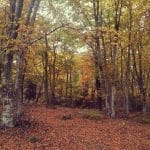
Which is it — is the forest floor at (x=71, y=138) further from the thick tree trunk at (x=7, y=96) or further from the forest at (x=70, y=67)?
the thick tree trunk at (x=7, y=96)

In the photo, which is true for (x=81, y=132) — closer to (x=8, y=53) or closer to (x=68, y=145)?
(x=68, y=145)

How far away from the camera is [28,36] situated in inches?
650

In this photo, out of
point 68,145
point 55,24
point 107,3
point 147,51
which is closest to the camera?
point 68,145

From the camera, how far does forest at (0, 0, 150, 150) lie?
54.0ft

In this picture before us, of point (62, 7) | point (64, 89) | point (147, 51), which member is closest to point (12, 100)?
point (62, 7)

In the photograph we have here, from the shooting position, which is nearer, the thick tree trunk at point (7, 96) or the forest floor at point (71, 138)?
the forest floor at point (71, 138)

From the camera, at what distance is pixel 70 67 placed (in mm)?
50094

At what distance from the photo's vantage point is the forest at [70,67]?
16.5 meters

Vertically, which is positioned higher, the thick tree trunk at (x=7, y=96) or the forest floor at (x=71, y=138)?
the thick tree trunk at (x=7, y=96)

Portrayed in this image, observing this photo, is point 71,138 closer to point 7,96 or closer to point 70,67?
point 7,96

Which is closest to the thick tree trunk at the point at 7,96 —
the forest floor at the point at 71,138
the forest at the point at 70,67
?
the forest at the point at 70,67

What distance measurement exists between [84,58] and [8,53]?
2886 cm

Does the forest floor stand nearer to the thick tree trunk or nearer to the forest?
the forest

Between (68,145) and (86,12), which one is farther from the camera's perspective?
(86,12)
